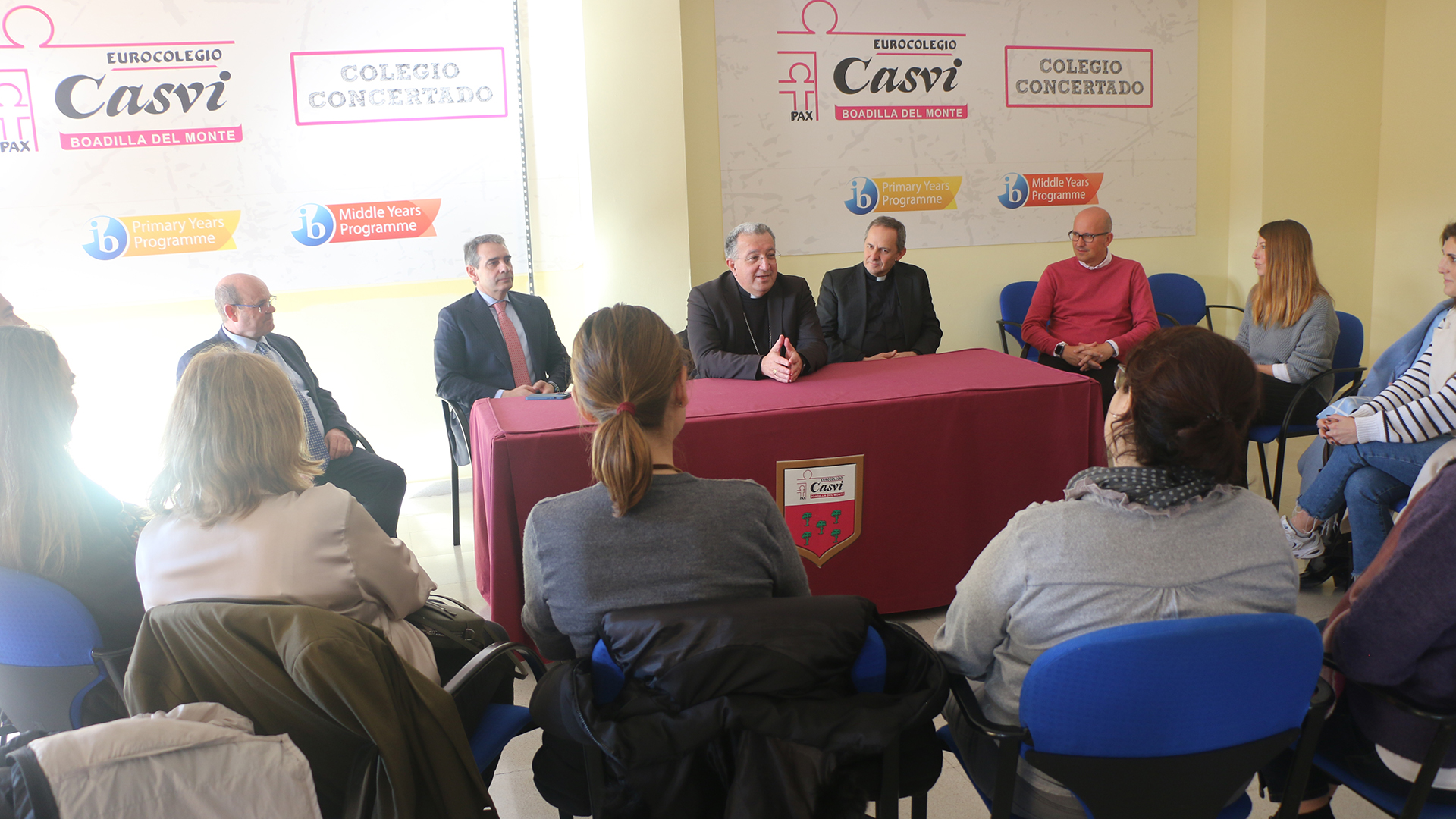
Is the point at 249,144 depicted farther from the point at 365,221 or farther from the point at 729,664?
the point at 729,664

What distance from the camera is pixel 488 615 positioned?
9.73 ft

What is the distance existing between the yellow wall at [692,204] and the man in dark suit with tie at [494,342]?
54 centimetres

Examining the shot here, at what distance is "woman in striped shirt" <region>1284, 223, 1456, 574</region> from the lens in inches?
104

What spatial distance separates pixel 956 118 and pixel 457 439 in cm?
310

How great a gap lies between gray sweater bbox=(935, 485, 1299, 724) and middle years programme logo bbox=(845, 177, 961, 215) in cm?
368

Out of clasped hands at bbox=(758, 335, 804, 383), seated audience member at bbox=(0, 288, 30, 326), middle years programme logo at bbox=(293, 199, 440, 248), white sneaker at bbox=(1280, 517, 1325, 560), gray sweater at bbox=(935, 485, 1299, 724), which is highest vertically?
middle years programme logo at bbox=(293, 199, 440, 248)

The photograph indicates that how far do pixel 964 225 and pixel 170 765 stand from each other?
465 centimetres

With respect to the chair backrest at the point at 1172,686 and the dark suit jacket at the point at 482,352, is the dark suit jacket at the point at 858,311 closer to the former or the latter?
the dark suit jacket at the point at 482,352

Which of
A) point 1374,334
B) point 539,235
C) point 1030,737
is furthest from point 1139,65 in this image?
point 1030,737

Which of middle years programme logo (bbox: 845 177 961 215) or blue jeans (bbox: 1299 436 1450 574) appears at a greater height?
middle years programme logo (bbox: 845 177 961 215)

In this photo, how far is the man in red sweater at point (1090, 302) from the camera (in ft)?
14.7

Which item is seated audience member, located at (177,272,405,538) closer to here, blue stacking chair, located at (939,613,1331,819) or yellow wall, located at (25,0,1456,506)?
yellow wall, located at (25,0,1456,506)

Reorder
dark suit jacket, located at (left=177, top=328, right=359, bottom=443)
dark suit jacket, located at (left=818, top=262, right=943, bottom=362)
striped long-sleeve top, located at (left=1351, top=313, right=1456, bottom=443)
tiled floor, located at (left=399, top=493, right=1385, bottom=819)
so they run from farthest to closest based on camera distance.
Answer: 1. dark suit jacket, located at (left=818, top=262, right=943, bottom=362)
2. dark suit jacket, located at (left=177, top=328, right=359, bottom=443)
3. striped long-sleeve top, located at (left=1351, top=313, right=1456, bottom=443)
4. tiled floor, located at (left=399, top=493, right=1385, bottom=819)

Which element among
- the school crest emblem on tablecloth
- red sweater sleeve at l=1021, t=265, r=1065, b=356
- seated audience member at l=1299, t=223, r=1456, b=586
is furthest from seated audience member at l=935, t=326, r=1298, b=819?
red sweater sleeve at l=1021, t=265, r=1065, b=356
